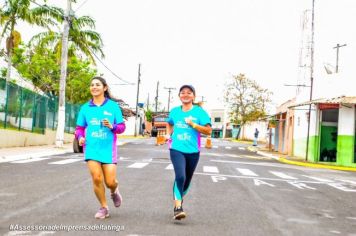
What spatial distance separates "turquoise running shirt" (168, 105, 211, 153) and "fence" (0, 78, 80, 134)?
56.3 ft

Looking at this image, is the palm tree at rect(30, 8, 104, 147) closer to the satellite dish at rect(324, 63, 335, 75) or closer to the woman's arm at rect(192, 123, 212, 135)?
the satellite dish at rect(324, 63, 335, 75)

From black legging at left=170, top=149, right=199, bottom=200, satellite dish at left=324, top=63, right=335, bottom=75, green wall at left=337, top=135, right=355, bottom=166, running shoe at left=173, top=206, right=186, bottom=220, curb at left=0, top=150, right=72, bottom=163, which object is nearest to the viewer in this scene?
running shoe at left=173, top=206, right=186, bottom=220

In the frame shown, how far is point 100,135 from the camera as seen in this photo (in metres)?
7.06

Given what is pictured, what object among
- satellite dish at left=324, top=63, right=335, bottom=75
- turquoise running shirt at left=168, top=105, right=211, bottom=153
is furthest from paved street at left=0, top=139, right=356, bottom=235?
satellite dish at left=324, top=63, right=335, bottom=75

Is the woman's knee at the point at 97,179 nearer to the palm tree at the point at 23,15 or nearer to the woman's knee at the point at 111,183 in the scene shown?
the woman's knee at the point at 111,183

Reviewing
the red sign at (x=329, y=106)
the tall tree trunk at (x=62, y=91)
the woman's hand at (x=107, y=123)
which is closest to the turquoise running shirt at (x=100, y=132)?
the woman's hand at (x=107, y=123)

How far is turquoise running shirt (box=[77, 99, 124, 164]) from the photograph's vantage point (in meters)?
7.05

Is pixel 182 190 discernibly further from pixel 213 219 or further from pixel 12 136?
pixel 12 136

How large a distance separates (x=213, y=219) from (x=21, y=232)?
276cm

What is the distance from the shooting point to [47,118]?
31562mm

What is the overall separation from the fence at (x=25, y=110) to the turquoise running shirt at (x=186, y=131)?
17.2m

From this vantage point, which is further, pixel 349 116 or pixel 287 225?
pixel 349 116

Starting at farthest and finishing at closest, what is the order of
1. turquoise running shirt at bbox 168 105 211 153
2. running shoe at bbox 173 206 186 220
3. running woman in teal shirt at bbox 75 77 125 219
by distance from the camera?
1. turquoise running shirt at bbox 168 105 211 153
2. running shoe at bbox 173 206 186 220
3. running woman in teal shirt at bbox 75 77 125 219

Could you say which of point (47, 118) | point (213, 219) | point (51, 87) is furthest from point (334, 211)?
point (51, 87)
